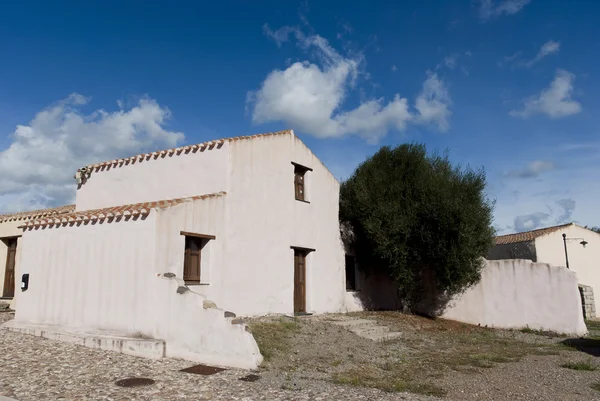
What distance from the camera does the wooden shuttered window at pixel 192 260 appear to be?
1088 centimetres

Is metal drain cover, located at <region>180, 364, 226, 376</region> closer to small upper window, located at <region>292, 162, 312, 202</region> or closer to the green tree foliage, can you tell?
small upper window, located at <region>292, 162, 312, 202</region>

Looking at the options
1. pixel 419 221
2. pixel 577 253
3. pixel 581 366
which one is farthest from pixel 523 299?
pixel 577 253

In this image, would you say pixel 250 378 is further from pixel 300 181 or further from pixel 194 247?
pixel 300 181

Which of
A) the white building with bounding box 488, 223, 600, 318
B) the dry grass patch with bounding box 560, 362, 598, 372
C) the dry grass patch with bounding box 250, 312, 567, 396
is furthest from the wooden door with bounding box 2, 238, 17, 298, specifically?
the white building with bounding box 488, 223, 600, 318

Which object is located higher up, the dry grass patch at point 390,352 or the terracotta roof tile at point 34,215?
the terracotta roof tile at point 34,215

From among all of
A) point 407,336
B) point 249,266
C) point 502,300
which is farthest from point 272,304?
point 502,300

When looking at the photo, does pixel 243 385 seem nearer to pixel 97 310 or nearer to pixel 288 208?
pixel 97 310

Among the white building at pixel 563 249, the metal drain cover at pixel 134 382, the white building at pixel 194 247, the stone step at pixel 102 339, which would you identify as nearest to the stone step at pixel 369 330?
the white building at pixel 194 247

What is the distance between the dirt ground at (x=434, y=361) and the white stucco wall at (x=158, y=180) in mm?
4001

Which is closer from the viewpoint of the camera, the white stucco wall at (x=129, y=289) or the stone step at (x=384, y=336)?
the white stucco wall at (x=129, y=289)

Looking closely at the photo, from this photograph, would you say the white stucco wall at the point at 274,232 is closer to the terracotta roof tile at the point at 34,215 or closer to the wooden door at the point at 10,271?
the terracotta roof tile at the point at 34,215

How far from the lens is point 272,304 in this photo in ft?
43.1

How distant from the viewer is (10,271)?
1645 centimetres

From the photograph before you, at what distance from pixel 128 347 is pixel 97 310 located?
1.60m
